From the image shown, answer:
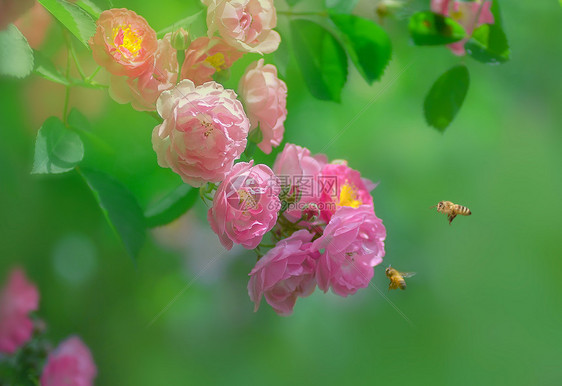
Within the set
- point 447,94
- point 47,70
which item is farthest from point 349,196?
point 47,70

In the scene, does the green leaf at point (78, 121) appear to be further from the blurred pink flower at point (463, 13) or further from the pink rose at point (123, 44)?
the blurred pink flower at point (463, 13)

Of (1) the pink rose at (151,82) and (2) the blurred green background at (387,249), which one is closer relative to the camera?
(1) the pink rose at (151,82)

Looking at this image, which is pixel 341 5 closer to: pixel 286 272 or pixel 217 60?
pixel 217 60

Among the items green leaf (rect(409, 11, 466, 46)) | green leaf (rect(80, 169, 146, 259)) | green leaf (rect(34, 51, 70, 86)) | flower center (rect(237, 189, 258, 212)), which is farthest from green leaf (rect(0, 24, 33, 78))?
green leaf (rect(409, 11, 466, 46))

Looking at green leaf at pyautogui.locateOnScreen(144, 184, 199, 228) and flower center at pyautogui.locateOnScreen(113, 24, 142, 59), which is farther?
green leaf at pyautogui.locateOnScreen(144, 184, 199, 228)

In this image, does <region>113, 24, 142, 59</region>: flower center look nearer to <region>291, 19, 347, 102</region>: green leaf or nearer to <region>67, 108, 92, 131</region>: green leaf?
<region>67, 108, 92, 131</region>: green leaf

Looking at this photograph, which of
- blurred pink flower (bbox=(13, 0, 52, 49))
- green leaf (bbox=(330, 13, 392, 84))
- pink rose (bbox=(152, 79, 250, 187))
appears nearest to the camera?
pink rose (bbox=(152, 79, 250, 187))

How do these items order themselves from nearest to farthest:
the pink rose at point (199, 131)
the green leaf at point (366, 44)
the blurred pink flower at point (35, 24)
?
1. the pink rose at point (199, 131)
2. the blurred pink flower at point (35, 24)
3. the green leaf at point (366, 44)

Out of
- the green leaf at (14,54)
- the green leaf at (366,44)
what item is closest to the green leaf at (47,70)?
the green leaf at (14,54)
